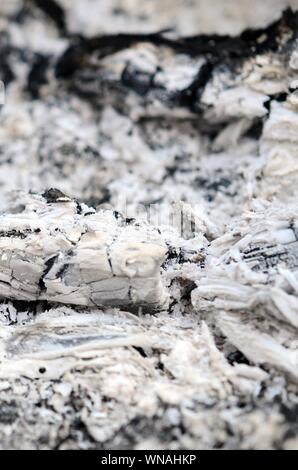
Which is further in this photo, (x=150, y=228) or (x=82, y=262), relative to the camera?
(x=150, y=228)

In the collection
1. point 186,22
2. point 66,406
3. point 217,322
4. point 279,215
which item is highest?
point 186,22

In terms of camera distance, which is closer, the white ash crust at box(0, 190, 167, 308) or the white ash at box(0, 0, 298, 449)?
the white ash at box(0, 0, 298, 449)

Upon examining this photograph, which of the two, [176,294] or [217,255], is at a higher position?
[217,255]

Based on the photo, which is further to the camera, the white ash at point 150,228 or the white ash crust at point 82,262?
the white ash crust at point 82,262

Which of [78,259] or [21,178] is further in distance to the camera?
[21,178]

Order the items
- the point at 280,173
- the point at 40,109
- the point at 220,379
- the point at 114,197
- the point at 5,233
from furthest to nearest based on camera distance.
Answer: the point at 40,109, the point at 114,197, the point at 280,173, the point at 5,233, the point at 220,379

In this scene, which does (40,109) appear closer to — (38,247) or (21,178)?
(21,178)

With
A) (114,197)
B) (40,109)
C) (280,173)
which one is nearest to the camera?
(280,173)

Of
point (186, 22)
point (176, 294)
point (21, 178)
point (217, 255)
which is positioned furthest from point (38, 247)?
point (186, 22)
